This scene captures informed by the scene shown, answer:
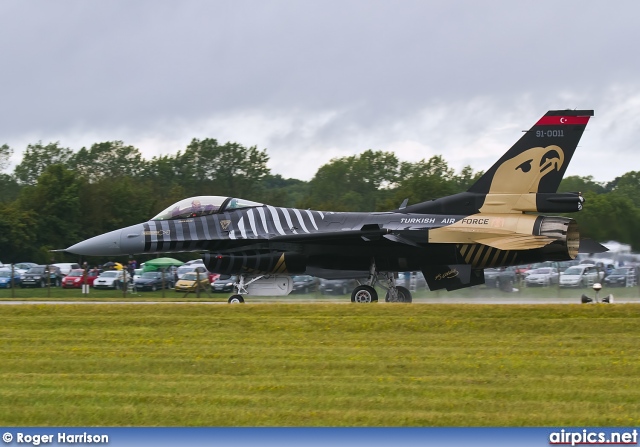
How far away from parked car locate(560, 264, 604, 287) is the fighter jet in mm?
8943

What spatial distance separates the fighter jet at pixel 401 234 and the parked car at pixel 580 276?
8943 mm

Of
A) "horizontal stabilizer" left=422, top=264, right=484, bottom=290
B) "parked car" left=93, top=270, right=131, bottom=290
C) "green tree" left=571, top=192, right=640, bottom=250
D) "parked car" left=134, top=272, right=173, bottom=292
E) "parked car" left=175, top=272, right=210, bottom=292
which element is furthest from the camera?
"parked car" left=93, top=270, right=131, bottom=290

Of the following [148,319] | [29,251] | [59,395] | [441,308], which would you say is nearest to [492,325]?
[441,308]

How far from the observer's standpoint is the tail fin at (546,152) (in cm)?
2214

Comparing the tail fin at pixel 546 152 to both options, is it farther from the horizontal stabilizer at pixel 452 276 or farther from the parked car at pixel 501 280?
the parked car at pixel 501 280

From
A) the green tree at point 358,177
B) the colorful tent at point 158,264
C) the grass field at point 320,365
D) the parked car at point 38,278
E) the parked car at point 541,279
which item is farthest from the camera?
the green tree at point 358,177

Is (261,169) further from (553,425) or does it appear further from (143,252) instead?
(553,425)

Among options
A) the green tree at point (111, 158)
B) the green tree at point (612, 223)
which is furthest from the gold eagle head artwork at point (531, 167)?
the green tree at point (111, 158)

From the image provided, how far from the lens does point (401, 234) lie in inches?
887

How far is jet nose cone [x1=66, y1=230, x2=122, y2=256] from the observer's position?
79.4 ft
